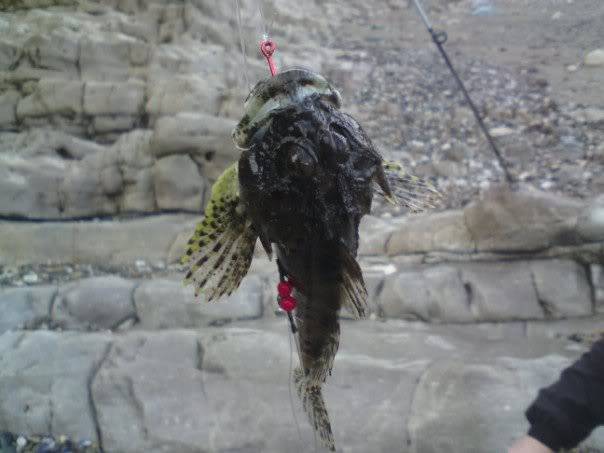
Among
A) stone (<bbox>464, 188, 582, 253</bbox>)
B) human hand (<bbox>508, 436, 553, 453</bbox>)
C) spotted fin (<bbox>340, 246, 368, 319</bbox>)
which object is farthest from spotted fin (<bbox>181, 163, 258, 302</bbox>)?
stone (<bbox>464, 188, 582, 253</bbox>)

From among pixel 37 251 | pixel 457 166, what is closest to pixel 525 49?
pixel 457 166

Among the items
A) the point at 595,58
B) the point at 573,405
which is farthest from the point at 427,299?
the point at 595,58

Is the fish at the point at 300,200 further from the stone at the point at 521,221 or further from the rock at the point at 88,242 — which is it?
the rock at the point at 88,242

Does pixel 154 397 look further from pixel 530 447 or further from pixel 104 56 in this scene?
pixel 104 56

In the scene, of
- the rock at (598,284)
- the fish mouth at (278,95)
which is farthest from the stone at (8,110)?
the rock at (598,284)

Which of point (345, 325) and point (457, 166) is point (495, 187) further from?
point (345, 325)

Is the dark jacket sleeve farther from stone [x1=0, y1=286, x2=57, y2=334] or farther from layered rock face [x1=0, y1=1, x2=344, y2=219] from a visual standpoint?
stone [x1=0, y1=286, x2=57, y2=334]
